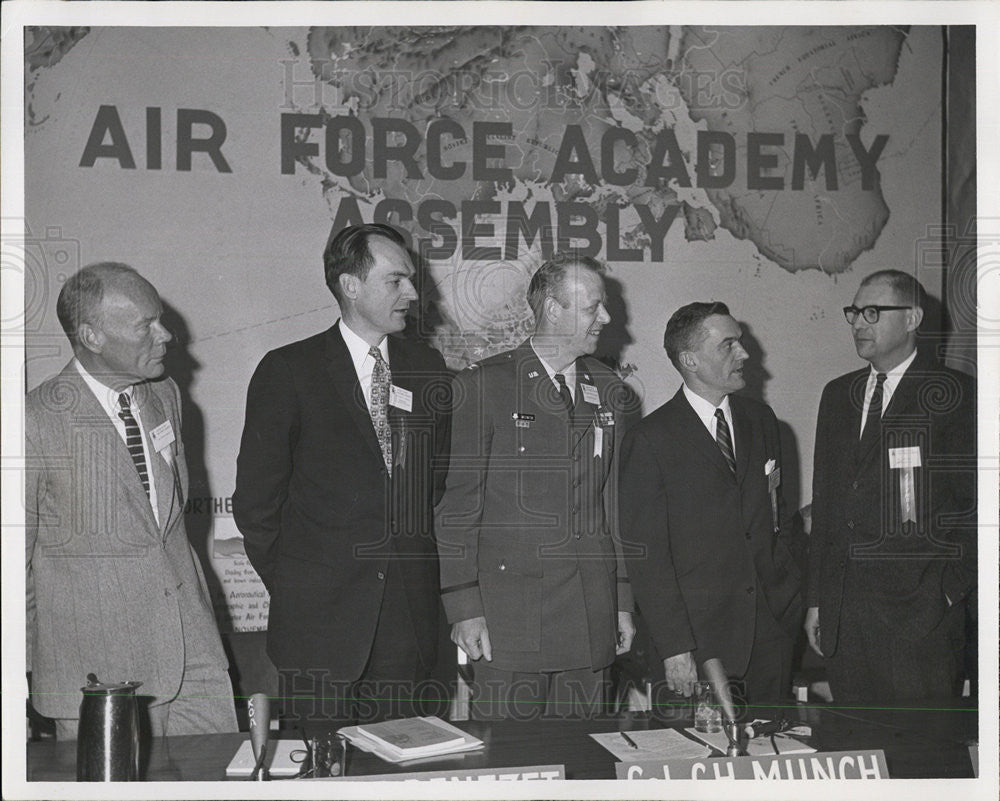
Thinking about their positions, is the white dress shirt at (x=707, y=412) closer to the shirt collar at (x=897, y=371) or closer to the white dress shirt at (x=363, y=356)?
the shirt collar at (x=897, y=371)

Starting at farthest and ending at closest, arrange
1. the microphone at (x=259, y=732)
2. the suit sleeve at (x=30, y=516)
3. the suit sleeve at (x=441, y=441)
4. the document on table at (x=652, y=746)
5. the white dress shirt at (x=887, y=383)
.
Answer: the white dress shirt at (x=887, y=383)
the suit sleeve at (x=441, y=441)
the suit sleeve at (x=30, y=516)
the document on table at (x=652, y=746)
the microphone at (x=259, y=732)

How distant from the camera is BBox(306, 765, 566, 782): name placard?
2.01 m

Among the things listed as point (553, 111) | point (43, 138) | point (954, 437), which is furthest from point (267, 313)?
point (954, 437)

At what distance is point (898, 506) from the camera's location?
2.91 meters

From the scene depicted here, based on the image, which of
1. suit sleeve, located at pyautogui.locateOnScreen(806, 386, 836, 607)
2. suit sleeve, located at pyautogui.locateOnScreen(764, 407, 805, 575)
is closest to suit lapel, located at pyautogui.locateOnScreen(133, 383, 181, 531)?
suit sleeve, located at pyautogui.locateOnScreen(764, 407, 805, 575)

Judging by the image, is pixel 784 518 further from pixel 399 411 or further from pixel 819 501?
pixel 399 411

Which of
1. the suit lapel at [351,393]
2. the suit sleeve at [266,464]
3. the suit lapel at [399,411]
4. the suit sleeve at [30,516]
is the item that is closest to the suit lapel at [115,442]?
the suit sleeve at [30,516]

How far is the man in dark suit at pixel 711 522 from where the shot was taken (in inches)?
113

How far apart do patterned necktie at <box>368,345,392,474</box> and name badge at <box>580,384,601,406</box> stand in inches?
23.1

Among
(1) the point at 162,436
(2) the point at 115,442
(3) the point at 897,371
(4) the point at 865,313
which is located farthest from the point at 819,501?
(2) the point at 115,442

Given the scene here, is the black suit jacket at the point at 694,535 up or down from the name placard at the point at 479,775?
up

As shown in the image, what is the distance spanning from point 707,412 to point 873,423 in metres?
0.51

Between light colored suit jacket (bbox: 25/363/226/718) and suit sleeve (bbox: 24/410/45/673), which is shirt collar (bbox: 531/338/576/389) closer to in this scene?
light colored suit jacket (bbox: 25/363/226/718)

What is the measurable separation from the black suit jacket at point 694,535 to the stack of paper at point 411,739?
0.91 meters
